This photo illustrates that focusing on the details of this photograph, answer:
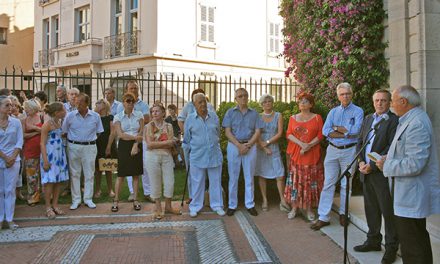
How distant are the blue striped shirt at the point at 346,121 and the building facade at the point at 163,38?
11614 mm

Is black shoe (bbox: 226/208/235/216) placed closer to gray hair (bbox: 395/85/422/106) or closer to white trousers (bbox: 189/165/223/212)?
white trousers (bbox: 189/165/223/212)

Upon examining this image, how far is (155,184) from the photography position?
263 inches

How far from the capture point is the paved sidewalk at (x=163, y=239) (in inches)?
199

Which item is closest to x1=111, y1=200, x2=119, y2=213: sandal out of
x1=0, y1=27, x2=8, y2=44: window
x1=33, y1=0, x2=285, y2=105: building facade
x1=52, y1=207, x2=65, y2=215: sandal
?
x1=52, y1=207, x2=65, y2=215: sandal

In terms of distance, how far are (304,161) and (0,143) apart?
4367 mm

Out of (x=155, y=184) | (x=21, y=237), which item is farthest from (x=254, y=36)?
(x=21, y=237)

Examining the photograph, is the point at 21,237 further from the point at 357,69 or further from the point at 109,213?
the point at 357,69

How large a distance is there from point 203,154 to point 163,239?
64.1 inches

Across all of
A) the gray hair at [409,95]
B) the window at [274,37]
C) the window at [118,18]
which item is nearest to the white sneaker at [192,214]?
the gray hair at [409,95]

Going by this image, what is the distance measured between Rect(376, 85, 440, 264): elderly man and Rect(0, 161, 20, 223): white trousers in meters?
5.06

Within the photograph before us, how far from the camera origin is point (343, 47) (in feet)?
28.6

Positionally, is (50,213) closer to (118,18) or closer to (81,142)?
(81,142)

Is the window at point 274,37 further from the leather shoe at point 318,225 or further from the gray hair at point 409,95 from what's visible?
the gray hair at point 409,95

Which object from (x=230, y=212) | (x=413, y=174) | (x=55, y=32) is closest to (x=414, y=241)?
(x=413, y=174)
